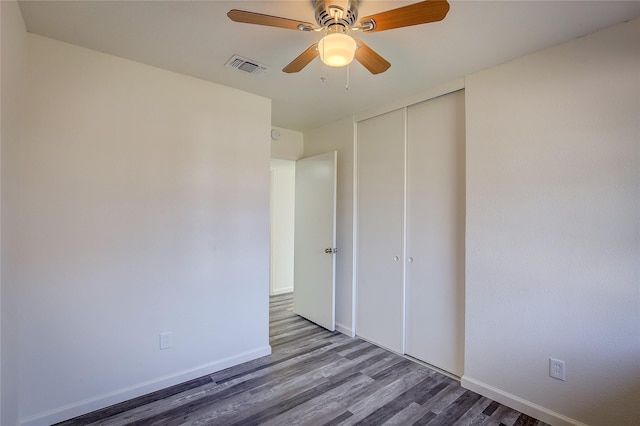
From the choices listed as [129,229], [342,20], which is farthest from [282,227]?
[342,20]

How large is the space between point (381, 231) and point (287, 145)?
169 cm

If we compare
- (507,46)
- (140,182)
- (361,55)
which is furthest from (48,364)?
(507,46)

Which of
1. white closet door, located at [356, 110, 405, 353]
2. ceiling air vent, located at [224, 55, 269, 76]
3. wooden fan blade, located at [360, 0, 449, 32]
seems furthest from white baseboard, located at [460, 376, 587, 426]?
ceiling air vent, located at [224, 55, 269, 76]

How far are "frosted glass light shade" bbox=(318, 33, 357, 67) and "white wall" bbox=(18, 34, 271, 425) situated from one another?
1.48 m

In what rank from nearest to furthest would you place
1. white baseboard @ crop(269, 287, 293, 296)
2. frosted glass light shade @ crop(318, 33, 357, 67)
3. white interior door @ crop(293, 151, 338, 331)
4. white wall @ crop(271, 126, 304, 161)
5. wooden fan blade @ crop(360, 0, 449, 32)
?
1. wooden fan blade @ crop(360, 0, 449, 32)
2. frosted glass light shade @ crop(318, 33, 357, 67)
3. white interior door @ crop(293, 151, 338, 331)
4. white wall @ crop(271, 126, 304, 161)
5. white baseboard @ crop(269, 287, 293, 296)

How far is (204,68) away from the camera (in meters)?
2.32

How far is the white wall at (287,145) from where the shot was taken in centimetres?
379

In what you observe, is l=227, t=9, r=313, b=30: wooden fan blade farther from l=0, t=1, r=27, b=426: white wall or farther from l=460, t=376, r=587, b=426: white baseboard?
l=460, t=376, r=587, b=426: white baseboard

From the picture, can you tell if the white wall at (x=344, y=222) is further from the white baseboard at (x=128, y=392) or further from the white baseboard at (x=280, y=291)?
the white baseboard at (x=280, y=291)

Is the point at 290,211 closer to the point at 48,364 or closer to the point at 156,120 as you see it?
the point at 156,120

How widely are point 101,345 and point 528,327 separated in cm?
292

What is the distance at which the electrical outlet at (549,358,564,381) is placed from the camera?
192cm

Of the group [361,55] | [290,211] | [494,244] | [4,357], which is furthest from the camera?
[290,211]

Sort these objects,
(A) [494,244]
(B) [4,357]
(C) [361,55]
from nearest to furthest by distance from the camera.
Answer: (B) [4,357] → (C) [361,55] → (A) [494,244]
